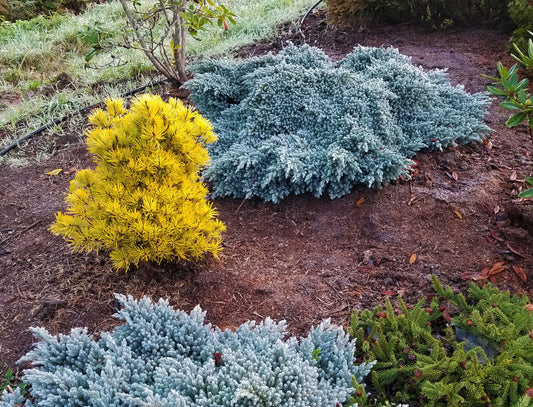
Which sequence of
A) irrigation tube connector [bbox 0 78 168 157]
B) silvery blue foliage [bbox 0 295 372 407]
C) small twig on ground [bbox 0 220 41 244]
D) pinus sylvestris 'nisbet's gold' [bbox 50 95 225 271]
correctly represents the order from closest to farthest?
silvery blue foliage [bbox 0 295 372 407], pinus sylvestris 'nisbet's gold' [bbox 50 95 225 271], small twig on ground [bbox 0 220 41 244], irrigation tube connector [bbox 0 78 168 157]

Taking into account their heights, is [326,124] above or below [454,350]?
above

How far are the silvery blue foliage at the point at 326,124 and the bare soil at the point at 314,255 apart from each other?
0.16 meters

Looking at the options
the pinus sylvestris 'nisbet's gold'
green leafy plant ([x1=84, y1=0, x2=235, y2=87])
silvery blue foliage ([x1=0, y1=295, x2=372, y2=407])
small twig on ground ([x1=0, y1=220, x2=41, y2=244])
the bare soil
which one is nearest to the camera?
silvery blue foliage ([x1=0, y1=295, x2=372, y2=407])

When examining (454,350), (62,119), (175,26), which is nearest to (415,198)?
(454,350)

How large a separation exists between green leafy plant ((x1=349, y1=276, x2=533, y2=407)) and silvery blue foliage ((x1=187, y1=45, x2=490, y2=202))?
1049 mm

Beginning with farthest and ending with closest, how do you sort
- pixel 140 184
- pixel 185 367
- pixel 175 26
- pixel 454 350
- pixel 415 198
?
pixel 175 26
pixel 415 198
pixel 140 184
pixel 454 350
pixel 185 367

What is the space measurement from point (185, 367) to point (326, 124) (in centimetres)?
212

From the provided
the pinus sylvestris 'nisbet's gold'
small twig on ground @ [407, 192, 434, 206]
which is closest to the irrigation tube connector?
the pinus sylvestris 'nisbet's gold'

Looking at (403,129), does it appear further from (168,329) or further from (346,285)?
(168,329)

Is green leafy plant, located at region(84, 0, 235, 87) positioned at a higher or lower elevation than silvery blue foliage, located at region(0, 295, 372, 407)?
higher

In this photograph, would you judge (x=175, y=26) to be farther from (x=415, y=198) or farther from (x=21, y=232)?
(x=415, y=198)

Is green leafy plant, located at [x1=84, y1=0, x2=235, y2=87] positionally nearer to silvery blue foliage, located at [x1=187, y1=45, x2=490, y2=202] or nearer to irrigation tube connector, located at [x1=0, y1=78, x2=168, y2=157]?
irrigation tube connector, located at [x1=0, y1=78, x2=168, y2=157]

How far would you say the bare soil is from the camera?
2.45m

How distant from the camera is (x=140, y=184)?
225cm
